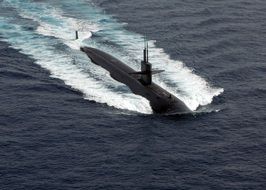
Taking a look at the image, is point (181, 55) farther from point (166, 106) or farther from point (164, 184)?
point (164, 184)

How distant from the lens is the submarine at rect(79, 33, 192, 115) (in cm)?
9006

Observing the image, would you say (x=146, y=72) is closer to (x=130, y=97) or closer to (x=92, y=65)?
(x=130, y=97)

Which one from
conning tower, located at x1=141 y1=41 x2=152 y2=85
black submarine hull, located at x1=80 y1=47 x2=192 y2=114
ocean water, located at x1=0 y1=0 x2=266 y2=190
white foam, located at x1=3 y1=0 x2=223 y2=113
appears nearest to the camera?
ocean water, located at x1=0 y1=0 x2=266 y2=190

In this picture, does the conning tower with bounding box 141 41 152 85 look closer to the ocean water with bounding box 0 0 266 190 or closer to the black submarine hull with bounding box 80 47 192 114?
the black submarine hull with bounding box 80 47 192 114

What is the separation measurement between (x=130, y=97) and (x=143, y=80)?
486 centimetres

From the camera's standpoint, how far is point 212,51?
113 m

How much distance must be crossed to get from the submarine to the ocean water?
1.43 metres

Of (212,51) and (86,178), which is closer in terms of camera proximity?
(86,178)

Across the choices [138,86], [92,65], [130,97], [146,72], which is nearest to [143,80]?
[138,86]

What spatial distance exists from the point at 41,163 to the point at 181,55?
4625cm

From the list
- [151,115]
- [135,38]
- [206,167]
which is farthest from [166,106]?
[135,38]

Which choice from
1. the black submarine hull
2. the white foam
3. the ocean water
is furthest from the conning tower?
the ocean water

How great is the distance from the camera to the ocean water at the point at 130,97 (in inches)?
2872

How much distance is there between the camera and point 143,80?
9931 cm
